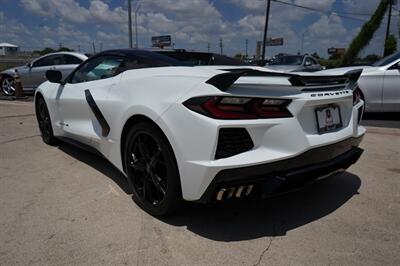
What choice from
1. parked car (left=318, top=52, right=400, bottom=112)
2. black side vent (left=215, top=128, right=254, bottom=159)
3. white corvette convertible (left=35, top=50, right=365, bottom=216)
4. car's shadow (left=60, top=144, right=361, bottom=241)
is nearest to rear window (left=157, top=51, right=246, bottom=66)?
white corvette convertible (left=35, top=50, right=365, bottom=216)

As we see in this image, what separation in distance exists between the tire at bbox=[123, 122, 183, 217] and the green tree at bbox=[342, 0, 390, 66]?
29865mm

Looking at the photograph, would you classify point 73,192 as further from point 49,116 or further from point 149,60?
point 49,116

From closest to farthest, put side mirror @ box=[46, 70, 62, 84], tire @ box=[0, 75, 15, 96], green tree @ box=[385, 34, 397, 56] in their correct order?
side mirror @ box=[46, 70, 62, 84] → tire @ box=[0, 75, 15, 96] → green tree @ box=[385, 34, 397, 56]

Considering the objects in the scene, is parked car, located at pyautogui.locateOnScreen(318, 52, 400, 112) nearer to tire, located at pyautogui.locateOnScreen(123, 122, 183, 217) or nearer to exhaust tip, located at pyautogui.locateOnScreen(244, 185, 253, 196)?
tire, located at pyautogui.locateOnScreen(123, 122, 183, 217)

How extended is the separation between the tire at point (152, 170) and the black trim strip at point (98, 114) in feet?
1.28

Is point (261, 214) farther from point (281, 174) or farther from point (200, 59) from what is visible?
point (200, 59)

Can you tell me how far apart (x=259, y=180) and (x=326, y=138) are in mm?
641

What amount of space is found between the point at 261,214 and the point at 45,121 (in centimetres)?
359

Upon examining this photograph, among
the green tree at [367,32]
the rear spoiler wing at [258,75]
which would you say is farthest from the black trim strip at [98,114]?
the green tree at [367,32]

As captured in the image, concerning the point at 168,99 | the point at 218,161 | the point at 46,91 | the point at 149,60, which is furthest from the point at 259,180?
the point at 46,91

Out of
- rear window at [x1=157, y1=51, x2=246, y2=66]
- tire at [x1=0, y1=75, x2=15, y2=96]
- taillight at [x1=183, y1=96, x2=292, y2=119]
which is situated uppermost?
rear window at [x1=157, y1=51, x2=246, y2=66]

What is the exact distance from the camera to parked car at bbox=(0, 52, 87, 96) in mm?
10906

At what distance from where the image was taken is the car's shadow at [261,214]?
2.81m

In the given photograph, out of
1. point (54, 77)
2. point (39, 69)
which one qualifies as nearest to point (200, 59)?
point (54, 77)
